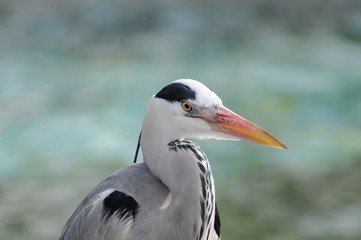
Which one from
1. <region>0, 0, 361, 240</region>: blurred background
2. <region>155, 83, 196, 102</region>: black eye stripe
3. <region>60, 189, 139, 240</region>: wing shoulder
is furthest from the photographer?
<region>0, 0, 361, 240</region>: blurred background

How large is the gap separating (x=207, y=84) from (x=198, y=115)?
2.90 meters

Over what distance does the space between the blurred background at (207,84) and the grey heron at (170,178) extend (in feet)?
4.91

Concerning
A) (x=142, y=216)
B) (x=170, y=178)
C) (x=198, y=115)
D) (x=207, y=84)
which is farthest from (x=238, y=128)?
(x=207, y=84)

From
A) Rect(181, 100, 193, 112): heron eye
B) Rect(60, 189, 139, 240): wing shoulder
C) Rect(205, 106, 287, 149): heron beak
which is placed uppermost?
Rect(181, 100, 193, 112): heron eye

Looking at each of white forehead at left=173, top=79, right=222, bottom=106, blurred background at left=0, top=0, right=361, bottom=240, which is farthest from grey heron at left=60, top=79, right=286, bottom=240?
blurred background at left=0, top=0, right=361, bottom=240

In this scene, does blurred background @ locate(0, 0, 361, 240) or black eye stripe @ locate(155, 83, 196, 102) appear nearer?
black eye stripe @ locate(155, 83, 196, 102)

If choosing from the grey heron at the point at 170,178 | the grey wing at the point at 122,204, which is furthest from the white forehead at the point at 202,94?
the grey wing at the point at 122,204

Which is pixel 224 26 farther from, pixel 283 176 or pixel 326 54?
pixel 283 176

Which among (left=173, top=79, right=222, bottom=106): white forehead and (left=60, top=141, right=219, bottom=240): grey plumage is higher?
(left=173, top=79, right=222, bottom=106): white forehead

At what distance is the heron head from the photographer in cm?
223

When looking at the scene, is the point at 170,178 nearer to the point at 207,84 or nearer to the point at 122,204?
the point at 122,204

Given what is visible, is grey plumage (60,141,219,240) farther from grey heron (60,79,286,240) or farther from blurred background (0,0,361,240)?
blurred background (0,0,361,240)

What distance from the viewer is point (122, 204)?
2340mm

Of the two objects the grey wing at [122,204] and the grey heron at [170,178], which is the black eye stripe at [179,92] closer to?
the grey heron at [170,178]
